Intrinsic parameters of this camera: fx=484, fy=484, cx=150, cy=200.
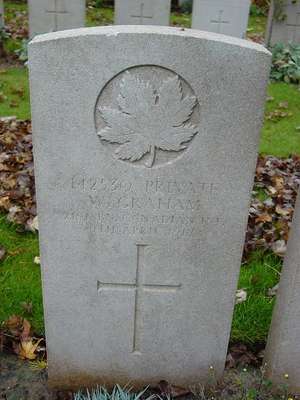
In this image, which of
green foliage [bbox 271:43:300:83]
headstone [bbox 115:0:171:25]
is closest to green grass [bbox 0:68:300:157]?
green foliage [bbox 271:43:300:83]

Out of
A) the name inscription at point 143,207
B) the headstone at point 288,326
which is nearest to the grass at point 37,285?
the headstone at point 288,326

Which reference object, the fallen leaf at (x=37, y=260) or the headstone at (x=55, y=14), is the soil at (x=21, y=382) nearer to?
the fallen leaf at (x=37, y=260)

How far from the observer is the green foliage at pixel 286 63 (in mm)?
8664

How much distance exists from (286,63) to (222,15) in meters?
1.50

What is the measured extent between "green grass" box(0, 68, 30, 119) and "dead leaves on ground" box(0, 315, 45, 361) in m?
3.91

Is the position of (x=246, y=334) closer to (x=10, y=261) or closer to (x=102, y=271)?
(x=102, y=271)

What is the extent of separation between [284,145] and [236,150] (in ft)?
13.3

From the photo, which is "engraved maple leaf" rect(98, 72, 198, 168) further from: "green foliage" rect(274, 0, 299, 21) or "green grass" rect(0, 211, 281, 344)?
"green foliage" rect(274, 0, 299, 21)

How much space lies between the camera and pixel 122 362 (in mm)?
2674

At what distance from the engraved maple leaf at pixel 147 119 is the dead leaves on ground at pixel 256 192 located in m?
1.89

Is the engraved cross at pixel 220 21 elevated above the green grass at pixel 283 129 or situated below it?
above

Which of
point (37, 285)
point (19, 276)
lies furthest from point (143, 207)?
point (19, 276)

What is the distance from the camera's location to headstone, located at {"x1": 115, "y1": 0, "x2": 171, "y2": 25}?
8719mm

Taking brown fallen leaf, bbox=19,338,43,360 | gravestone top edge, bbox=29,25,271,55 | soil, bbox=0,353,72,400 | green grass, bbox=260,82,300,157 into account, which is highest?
gravestone top edge, bbox=29,25,271,55
